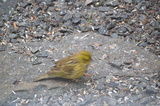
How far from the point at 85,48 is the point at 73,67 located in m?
1.24

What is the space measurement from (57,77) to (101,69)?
0.83 metres

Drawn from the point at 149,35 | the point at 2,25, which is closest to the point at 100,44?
the point at 149,35

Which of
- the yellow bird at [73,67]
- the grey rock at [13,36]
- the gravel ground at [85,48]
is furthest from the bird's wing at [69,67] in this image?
the grey rock at [13,36]

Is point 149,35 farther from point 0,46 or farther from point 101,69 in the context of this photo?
point 0,46

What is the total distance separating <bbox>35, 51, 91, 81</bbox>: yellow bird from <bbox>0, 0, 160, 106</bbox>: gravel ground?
0.19 metres

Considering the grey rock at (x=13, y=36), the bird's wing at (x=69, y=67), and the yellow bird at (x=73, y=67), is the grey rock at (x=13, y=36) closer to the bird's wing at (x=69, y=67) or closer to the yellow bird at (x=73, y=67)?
the yellow bird at (x=73, y=67)

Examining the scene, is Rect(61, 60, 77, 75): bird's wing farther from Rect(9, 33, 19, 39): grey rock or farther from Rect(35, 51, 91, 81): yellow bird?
Rect(9, 33, 19, 39): grey rock

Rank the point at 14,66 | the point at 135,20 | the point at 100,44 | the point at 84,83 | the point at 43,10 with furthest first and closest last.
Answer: the point at 43,10
the point at 135,20
the point at 100,44
the point at 14,66
the point at 84,83

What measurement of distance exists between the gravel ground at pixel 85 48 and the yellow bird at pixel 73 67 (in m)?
0.19

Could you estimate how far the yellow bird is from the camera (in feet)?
18.2

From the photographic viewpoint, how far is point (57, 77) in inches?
233

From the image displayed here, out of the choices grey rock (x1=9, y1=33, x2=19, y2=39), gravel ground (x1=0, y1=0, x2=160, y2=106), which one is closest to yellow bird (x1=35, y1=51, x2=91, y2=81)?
gravel ground (x1=0, y1=0, x2=160, y2=106)

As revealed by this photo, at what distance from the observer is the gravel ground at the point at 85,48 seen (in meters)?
5.50

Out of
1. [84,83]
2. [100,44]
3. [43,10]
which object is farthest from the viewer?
[43,10]
